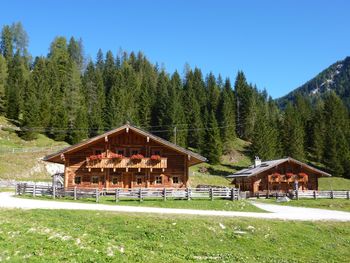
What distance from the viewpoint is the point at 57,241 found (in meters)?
13.7

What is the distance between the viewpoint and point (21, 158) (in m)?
60.7

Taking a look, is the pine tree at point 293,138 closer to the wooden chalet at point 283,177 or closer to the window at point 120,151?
the wooden chalet at point 283,177

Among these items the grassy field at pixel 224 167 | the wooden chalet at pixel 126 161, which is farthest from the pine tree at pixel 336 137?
the wooden chalet at pixel 126 161

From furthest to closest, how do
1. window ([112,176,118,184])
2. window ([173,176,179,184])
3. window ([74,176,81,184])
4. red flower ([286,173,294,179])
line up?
red flower ([286,173,294,179]), window ([173,176,179,184]), window ([112,176,118,184]), window ([74,176,81,184])

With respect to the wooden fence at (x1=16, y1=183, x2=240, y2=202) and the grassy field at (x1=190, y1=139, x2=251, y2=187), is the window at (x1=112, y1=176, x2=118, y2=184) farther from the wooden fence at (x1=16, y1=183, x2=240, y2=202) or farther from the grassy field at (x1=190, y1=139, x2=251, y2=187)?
the grassy field at (x1=190, y1=139, x2=251, y2=187)

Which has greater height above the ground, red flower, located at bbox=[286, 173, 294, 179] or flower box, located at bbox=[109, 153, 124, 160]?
flower box, located at bbox=[109, 153, 124, 160]

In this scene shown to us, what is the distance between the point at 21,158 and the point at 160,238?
5010 cm

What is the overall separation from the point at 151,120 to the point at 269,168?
168 ft

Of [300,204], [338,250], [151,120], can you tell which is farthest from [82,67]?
[338,250]

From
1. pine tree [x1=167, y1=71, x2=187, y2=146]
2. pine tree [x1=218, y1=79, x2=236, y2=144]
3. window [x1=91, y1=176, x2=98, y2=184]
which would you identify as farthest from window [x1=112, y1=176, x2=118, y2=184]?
pine tree [x1=218, y1=79, x2=236, y2=144]

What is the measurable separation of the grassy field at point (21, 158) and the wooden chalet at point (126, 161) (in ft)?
65.1

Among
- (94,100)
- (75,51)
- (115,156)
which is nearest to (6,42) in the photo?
(75,51)

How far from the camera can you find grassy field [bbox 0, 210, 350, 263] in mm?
12914

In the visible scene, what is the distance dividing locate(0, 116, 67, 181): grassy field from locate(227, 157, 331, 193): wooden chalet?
3200cm
